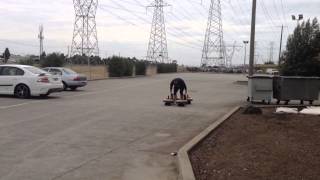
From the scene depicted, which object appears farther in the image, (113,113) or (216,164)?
(113,113)

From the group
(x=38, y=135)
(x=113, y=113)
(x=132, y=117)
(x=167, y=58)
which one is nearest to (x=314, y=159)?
(x=38, y=135)

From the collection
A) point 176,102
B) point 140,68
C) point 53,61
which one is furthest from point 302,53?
point 140,68

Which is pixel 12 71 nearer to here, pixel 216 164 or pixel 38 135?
pixel 38 135

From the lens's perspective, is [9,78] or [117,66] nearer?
[9,78]

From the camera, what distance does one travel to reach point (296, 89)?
23984 millimetres

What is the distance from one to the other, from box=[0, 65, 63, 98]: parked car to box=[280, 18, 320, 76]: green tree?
24.6 meters

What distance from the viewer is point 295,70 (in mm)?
44312

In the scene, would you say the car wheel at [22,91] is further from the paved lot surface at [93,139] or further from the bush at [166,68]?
the bush at [166,68]

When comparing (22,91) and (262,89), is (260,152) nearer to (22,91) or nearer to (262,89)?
(262,89)

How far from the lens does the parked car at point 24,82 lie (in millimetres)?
23859

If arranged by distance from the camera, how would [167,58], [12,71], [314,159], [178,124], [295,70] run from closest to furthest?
[314,159] < [178,124] < [12,71] < [295,70] < [167,58]

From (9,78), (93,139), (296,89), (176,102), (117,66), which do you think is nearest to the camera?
(93,139)

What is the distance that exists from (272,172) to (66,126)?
24.2 feet

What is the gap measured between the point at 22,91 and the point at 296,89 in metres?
11.3
